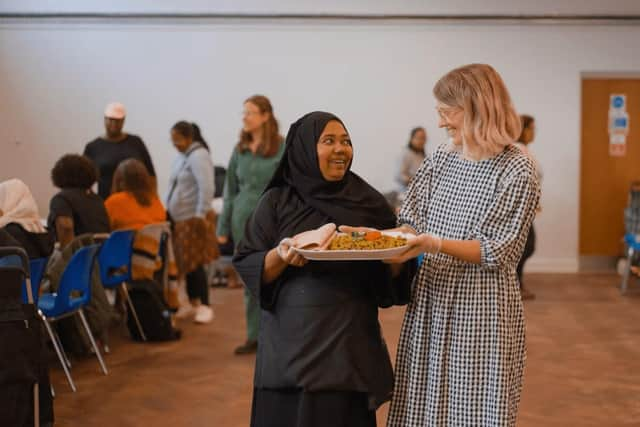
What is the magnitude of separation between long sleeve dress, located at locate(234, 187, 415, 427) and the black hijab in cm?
4

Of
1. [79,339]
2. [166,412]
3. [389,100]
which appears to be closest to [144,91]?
[389,100]

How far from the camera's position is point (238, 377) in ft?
18.0

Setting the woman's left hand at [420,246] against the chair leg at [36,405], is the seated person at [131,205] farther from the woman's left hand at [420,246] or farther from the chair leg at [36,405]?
the woman's left hand at [420,246]

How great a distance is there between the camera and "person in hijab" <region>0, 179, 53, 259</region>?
482 cm

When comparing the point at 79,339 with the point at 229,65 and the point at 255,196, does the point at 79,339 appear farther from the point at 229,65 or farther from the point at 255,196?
the point at 229,65

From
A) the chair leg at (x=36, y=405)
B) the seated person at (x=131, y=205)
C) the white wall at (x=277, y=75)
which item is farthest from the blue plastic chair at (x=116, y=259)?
the white wall at (x=277, y=75)

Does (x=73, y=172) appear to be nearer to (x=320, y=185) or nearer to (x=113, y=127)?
(x=113, y=127)

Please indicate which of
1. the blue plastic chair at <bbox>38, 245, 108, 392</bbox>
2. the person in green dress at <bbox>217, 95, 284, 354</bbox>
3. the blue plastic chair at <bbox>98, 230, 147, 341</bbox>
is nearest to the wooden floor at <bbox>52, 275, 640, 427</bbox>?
the blue plastic chair at <bbox>38, 245, 108, 392</bbox>

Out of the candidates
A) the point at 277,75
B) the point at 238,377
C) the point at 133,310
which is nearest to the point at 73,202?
the point at 133,310

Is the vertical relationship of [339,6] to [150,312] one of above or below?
above

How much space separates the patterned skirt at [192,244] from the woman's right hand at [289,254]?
4.62 metres

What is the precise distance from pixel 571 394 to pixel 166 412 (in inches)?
84.9

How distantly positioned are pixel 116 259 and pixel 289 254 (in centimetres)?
387

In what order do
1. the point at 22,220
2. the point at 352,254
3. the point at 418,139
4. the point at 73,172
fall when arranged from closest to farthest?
the point at 352,254, the point at 22,220, the point at 73,172, the point at 418,139
